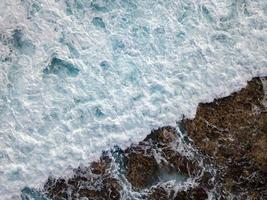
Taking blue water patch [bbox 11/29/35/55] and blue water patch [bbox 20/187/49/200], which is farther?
blue water patch [bbox 11/29/35/55]

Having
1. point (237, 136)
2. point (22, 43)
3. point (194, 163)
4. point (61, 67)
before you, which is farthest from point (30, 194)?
point (237, 136)

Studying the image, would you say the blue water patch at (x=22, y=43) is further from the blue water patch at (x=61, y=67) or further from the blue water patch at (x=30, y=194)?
the blue water patch at (x=30, y=194)

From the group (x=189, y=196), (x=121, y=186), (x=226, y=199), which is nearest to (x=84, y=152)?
(x=121, y=186)

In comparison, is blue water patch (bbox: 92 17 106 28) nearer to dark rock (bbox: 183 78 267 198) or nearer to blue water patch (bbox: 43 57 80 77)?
blue water patch (bbox: 43 57 80 77)

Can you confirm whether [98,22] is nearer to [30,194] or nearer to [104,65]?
[104,65]

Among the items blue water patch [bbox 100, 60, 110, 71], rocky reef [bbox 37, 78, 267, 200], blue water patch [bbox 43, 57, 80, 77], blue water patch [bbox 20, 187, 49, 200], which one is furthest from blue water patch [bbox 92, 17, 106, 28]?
blue water patch [bbox 20, 187, 49, 200]

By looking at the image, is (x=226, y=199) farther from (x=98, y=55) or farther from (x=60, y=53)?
(x=60, y=53)
